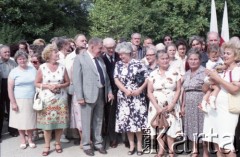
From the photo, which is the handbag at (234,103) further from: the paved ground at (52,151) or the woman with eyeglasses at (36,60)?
the woman with eyeglasses at (36,60)

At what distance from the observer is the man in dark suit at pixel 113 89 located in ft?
20.9

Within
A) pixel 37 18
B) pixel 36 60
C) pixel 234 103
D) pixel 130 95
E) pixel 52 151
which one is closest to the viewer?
pixel 234 103

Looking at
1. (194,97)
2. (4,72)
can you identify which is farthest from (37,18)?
(194,97)

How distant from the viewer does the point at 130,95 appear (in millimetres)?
5734

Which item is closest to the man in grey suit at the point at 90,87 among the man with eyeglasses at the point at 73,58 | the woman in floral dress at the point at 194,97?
the man with eyeglasses at the point at 73,58

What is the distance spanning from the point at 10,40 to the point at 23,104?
49.7ft

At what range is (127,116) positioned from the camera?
584cm

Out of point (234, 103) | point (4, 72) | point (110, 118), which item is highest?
point (4, 72)

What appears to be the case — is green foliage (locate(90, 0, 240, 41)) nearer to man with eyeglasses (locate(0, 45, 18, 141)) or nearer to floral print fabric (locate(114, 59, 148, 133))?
man with eyeglasses (locate(0, 45, 18, 141))

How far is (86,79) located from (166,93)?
51.7 inches

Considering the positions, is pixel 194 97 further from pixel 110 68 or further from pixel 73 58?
pixel 73 58

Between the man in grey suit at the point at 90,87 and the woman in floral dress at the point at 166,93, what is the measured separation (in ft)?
2.85

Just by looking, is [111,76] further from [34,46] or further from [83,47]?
[34,46]

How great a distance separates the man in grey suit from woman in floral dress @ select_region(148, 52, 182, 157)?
2.85ft
